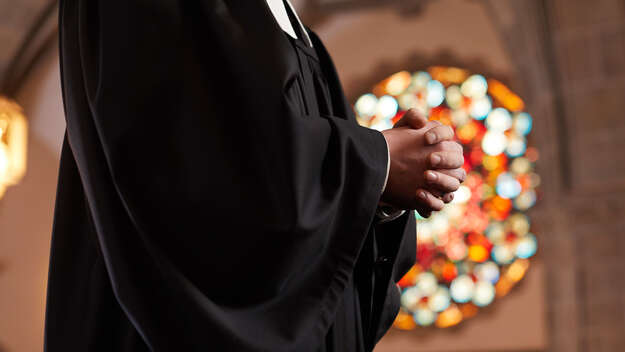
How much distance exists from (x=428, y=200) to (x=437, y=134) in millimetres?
105

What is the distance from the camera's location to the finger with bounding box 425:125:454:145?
3.93 feet

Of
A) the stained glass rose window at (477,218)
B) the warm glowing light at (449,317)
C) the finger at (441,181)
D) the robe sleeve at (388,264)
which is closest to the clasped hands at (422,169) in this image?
the finger at (441,181)

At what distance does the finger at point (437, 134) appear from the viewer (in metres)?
1.20

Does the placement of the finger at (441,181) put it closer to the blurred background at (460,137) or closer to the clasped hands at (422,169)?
the clasped hands at (422,169)

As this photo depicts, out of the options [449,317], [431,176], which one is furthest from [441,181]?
[449,317]

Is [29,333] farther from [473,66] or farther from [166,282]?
[166,282]

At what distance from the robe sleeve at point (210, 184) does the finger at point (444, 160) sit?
95mm

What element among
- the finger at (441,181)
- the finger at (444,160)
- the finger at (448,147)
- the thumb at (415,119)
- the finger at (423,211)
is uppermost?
the thumb at (415,119)

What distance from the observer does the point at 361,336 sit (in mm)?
1266

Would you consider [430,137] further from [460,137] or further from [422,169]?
[460,137]

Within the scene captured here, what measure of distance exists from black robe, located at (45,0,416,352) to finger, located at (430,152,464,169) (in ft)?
0.25

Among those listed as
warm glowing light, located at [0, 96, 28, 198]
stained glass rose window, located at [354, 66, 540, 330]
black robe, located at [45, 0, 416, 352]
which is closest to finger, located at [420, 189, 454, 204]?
black robe, located at [45, 0, 416, 352]

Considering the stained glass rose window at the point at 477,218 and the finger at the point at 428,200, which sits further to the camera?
the stained glass rose window at the point at 477,218

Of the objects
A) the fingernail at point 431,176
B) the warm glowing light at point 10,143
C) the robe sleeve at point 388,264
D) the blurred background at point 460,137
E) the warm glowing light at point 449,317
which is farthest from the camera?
the warm glowing light at point 449,317
